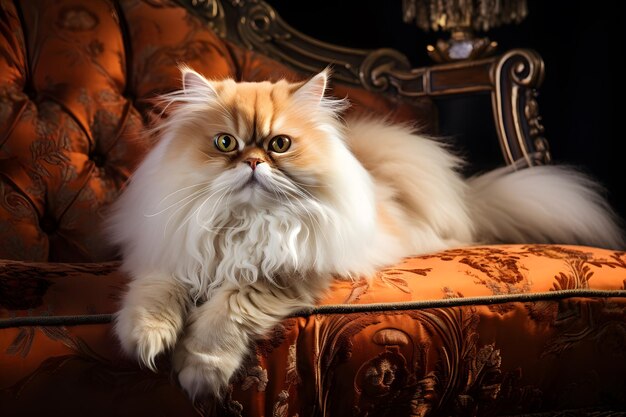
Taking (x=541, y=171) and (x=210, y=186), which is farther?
(x=541, y=171)

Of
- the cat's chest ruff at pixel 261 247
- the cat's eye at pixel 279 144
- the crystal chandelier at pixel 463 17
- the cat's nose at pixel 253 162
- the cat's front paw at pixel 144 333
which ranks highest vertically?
the crystal chandelier at pixel 463 17

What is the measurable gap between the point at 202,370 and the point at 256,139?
42cm

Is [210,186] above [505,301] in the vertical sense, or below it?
above

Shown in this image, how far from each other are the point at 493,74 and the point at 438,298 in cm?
108

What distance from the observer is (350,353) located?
3.74 feet

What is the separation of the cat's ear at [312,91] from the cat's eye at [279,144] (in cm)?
12

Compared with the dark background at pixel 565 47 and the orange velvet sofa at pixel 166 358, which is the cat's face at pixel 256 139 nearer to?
the orange velvet sofa at pixel 166 358

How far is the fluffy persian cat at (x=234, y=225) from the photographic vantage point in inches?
42.0

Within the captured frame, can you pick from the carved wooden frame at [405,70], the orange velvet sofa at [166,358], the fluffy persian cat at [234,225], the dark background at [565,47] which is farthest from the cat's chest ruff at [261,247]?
the dark background at [565,47]

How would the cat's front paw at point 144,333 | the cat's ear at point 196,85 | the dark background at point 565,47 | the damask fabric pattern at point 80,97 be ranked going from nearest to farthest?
the cat's front paw at point 144,333, the cat's ear at point 196,85, the damask fabric pattern at point 80,97, the dark background at point 565,47

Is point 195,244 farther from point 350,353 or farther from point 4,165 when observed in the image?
point 4,165

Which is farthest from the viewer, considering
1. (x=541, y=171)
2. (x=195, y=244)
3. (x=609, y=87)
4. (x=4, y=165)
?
(x=609, y=87)

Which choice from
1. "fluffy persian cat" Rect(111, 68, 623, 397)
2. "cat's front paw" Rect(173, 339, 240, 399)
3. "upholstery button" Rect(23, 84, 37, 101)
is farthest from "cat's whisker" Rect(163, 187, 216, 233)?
"upholstery button" Rect(23, 84, 37, 101)

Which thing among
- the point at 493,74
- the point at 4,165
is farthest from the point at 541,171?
the point at 4,165
